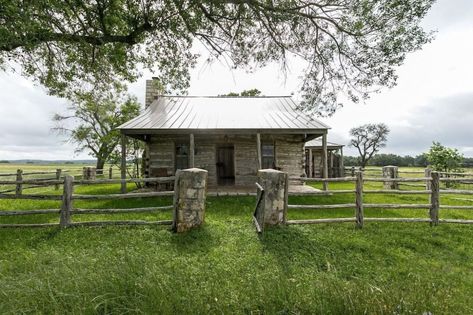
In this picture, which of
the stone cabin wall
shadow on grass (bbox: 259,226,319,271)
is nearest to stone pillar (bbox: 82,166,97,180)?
the stone cabin wall

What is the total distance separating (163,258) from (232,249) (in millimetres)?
1341

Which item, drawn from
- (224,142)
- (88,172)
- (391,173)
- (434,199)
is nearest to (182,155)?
(224,142)

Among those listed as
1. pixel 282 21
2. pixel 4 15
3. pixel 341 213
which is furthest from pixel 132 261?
pixel 341 213

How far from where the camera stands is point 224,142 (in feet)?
44.2

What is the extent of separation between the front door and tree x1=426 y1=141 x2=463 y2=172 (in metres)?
14.1

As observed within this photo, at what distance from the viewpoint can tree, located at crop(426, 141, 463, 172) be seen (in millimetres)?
17234

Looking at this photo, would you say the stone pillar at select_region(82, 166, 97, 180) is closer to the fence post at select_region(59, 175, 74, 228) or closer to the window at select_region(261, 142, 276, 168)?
the window at select_region(261, 142, 276, 168)

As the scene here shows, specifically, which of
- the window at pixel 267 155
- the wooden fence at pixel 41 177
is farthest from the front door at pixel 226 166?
the wooden fence at pixel 41 177

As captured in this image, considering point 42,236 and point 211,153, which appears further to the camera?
point 211,153

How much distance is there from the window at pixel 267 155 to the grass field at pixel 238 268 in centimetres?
571

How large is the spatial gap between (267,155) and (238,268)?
391 inches

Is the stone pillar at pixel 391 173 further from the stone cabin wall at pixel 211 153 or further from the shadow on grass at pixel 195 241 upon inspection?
the shadow on grass at pixel 195 241

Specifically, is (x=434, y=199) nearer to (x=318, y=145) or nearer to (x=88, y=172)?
(x=318, y=145)

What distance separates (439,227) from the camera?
668 centimetres
